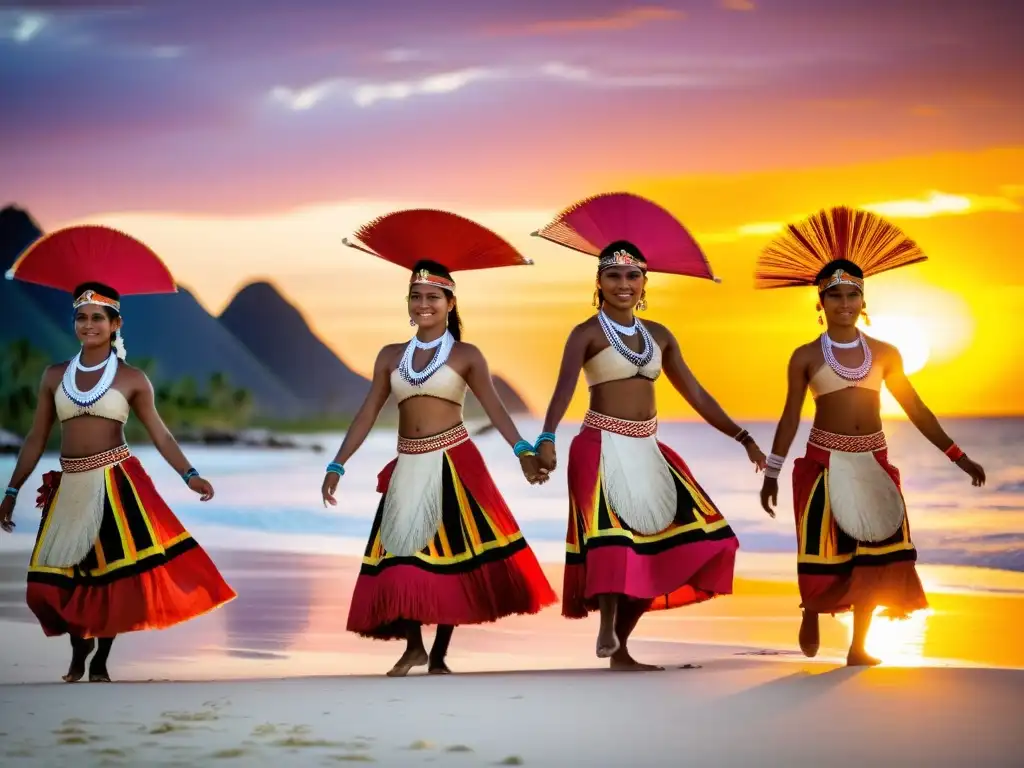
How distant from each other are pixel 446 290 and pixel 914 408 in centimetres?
209

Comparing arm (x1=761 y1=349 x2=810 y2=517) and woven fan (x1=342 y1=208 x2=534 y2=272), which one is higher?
woven fan (x1=342 y1=208 x2=534 y2=272)

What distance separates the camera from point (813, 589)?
7.36 meters

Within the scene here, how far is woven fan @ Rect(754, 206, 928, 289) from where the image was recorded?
7.58 meters

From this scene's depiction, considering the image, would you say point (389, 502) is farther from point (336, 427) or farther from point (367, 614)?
point (336, 427)

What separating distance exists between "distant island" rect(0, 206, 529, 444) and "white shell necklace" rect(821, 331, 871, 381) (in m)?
45.0

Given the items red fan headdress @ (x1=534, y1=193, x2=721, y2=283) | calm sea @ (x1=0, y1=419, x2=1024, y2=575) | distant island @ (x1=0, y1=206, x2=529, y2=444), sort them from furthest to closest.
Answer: distant island @ (x1=0, y1=206, x2=529, y2=444) < calm sea @ (x1=0, y1=419, x2=1024, y2=575) < red fan headdress @ (x1=534, y1=193, x2=721, y2=283)

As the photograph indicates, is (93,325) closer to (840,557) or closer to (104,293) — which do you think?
(104,293)

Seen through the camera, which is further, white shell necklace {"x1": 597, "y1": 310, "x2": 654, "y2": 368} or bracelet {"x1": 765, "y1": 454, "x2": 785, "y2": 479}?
bracelet {"x1": 765, "y1": 454, "x2": 785, "y2": 479}

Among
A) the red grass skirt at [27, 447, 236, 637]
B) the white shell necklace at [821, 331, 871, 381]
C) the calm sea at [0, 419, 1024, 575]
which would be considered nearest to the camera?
the red grass skirt at [27, 447, 236, 637]

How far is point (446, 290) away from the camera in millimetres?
7340

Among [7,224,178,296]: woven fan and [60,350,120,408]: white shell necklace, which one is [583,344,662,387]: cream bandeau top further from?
[60,350,120,408]: white shell necklace

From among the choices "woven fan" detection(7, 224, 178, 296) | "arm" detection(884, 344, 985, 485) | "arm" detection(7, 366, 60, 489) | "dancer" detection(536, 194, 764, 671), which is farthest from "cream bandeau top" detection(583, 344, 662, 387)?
"arm" detection(7, 366, 60, 489)

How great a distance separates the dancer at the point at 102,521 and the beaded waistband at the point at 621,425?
1.63m

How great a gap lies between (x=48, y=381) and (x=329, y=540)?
7.61 metres
